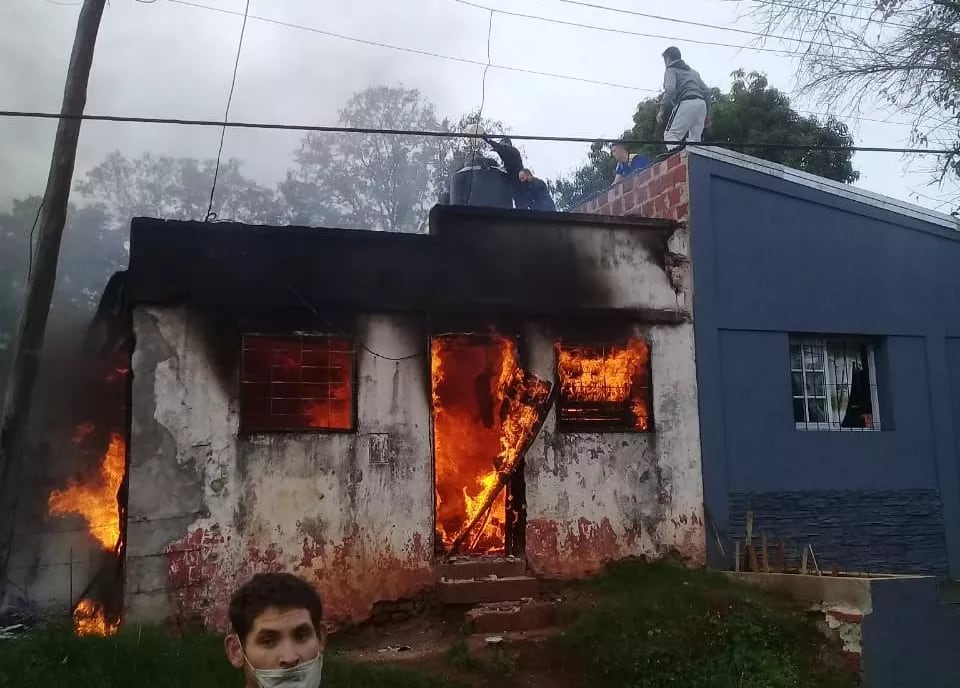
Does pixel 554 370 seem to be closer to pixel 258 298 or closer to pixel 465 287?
pixel 465 287

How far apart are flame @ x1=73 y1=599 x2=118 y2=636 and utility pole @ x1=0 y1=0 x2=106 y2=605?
3.01 feet

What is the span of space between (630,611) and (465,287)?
386 cm

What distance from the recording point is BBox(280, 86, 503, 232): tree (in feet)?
97.5

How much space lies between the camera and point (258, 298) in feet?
26.7

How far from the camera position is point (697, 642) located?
7469 mm

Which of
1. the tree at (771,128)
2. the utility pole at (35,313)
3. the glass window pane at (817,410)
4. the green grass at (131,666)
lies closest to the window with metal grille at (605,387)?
the glass window pane at (817,410)

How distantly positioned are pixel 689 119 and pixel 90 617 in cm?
997

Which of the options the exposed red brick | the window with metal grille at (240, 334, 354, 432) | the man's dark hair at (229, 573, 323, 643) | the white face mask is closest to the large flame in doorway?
the window with metal grille at (240, 334, 354, 432)

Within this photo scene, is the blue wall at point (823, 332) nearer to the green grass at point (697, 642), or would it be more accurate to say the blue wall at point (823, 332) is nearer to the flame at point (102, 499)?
the green grass at point (697, 642)

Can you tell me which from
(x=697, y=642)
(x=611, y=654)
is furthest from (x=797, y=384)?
(x=611, y=654)

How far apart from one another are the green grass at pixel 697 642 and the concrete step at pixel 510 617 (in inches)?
14.8

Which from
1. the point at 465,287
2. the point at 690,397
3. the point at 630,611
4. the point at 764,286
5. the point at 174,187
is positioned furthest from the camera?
the point at 174,187

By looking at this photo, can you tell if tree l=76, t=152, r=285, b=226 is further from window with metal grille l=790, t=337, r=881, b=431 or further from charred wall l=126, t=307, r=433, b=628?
window with metal grille l=790, t=337, r=881, b=431

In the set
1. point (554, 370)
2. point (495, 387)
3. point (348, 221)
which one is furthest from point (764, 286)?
point (348, 221)
